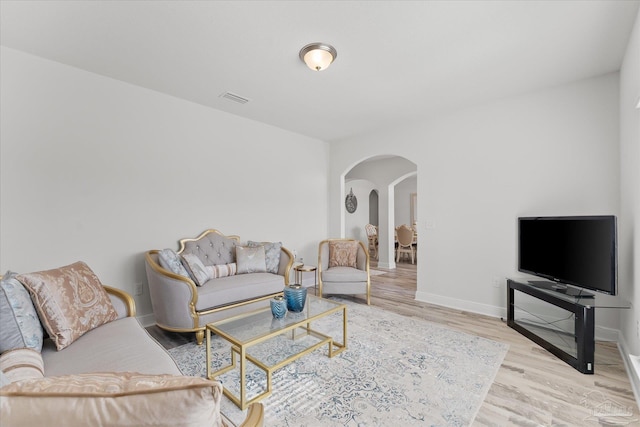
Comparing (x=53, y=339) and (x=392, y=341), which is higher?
(x=53, y=339)

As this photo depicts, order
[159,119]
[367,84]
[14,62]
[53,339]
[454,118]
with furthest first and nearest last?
1. [454,118]
2. [159,119]
3. [367,84]
4. [14,62]
5. [53,339]

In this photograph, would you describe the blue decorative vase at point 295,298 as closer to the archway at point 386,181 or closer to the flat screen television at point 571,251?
the flat screen television at point 571,251

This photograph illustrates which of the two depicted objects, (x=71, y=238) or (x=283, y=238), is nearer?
(x=71, y=238)

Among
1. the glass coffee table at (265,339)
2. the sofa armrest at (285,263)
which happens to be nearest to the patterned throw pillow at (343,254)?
the sofa armrest at (285,263)

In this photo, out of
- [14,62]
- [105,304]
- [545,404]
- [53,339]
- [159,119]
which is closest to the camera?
[53,339]

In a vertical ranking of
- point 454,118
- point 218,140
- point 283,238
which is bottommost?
point 283,238

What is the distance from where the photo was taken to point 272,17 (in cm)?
A: 203

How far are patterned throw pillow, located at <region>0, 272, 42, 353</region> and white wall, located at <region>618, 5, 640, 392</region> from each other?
3.59 meters

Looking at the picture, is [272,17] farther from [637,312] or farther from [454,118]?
[637,312]

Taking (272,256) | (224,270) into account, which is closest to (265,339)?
(224,270)

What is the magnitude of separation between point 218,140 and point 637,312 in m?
4.38

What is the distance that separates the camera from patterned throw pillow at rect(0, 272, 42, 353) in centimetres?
141

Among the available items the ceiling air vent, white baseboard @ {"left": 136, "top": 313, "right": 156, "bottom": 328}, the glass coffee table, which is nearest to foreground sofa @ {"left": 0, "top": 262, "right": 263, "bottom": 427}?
the glass coffee table

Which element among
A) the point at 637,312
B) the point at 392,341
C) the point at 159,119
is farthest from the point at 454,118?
the point at 159,119
